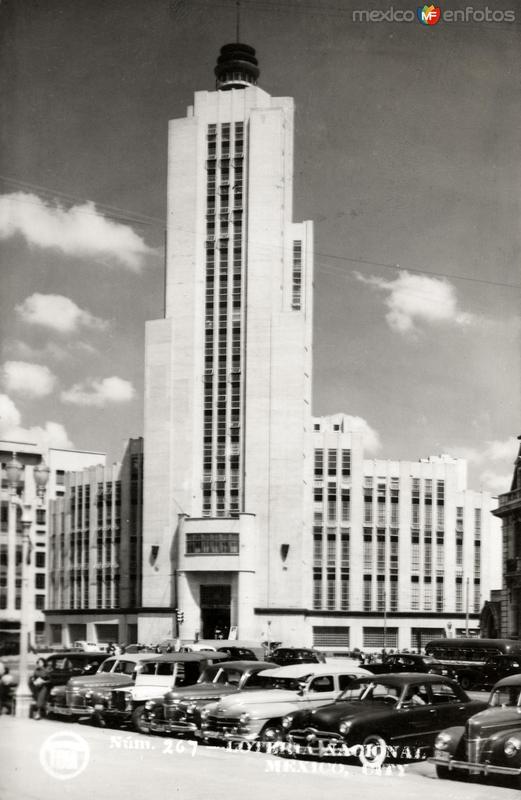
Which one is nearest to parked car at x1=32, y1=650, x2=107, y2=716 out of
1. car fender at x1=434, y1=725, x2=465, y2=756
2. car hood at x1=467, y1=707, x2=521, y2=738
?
car fender at x1=434, y1=725, x2=465, y2=756

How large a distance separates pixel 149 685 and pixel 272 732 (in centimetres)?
459

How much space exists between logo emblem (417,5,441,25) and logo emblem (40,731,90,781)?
46.7 feet

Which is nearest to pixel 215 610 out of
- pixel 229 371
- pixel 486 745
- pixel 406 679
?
pixel 229 371

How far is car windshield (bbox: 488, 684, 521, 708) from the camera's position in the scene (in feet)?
56.5

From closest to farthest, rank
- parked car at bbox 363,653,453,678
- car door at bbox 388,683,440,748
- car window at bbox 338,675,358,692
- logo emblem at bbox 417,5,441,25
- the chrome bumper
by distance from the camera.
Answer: the chrome bumper, car door at bbox 388,683,440,748, logo emblem at bbox 417,5,441,25, car window at bbox 338,675,358,692, parked car at bbox 363,653,453,678

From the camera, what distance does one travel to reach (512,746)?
1573cm

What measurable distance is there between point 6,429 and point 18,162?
505 cm

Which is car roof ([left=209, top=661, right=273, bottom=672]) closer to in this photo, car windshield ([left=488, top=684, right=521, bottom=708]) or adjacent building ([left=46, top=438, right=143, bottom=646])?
car windshield ([left=488, top=684, right=521, bottom=708])

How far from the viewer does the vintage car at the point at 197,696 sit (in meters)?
21.0

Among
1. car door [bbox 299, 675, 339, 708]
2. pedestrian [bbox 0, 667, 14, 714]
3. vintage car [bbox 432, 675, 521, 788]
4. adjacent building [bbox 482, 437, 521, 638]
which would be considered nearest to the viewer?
vintage car [bbox 432, 675, 521, 788]

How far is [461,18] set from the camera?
18.8m

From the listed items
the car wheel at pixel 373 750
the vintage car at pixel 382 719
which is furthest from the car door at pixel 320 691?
the car wheel at pixel 373 750

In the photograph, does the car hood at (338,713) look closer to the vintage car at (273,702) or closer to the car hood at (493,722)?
the vintage car at (273,702)

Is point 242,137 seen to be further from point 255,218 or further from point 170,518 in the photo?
point 170,518
